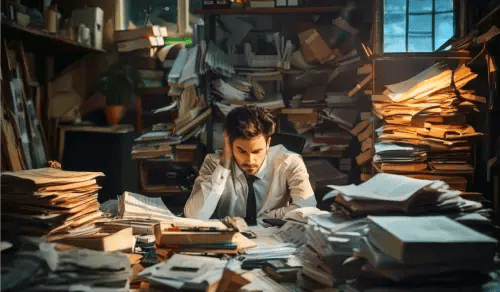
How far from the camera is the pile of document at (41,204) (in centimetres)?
199

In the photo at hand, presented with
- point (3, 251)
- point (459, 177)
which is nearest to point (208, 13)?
point (459, 177)

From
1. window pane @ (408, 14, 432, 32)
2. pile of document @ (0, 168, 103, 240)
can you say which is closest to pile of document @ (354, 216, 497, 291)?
pile of document @ (0, 168, 103, 240)

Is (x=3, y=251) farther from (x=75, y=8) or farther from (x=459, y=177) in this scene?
(x=75, y=8)

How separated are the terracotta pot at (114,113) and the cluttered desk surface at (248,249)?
313 centimetres

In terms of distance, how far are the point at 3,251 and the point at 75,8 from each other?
4.11 metres

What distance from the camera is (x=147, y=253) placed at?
1944 millimetres

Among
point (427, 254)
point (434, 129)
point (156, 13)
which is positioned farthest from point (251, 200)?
point (156, 13)

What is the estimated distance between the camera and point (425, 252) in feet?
4.31

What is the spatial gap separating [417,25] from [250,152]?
2.19 metres

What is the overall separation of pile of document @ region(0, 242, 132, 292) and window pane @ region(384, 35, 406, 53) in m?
3.29

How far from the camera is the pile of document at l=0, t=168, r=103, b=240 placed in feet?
6.53

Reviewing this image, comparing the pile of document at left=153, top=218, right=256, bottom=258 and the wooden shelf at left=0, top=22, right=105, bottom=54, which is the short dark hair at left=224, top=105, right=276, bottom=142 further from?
the wooden shelf at left=0, top=22, right=105, bottom=54

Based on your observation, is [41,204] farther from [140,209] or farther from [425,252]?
[425,252]

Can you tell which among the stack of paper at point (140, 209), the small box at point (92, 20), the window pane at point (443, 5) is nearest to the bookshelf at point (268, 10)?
the window pane at point (443, 5)
